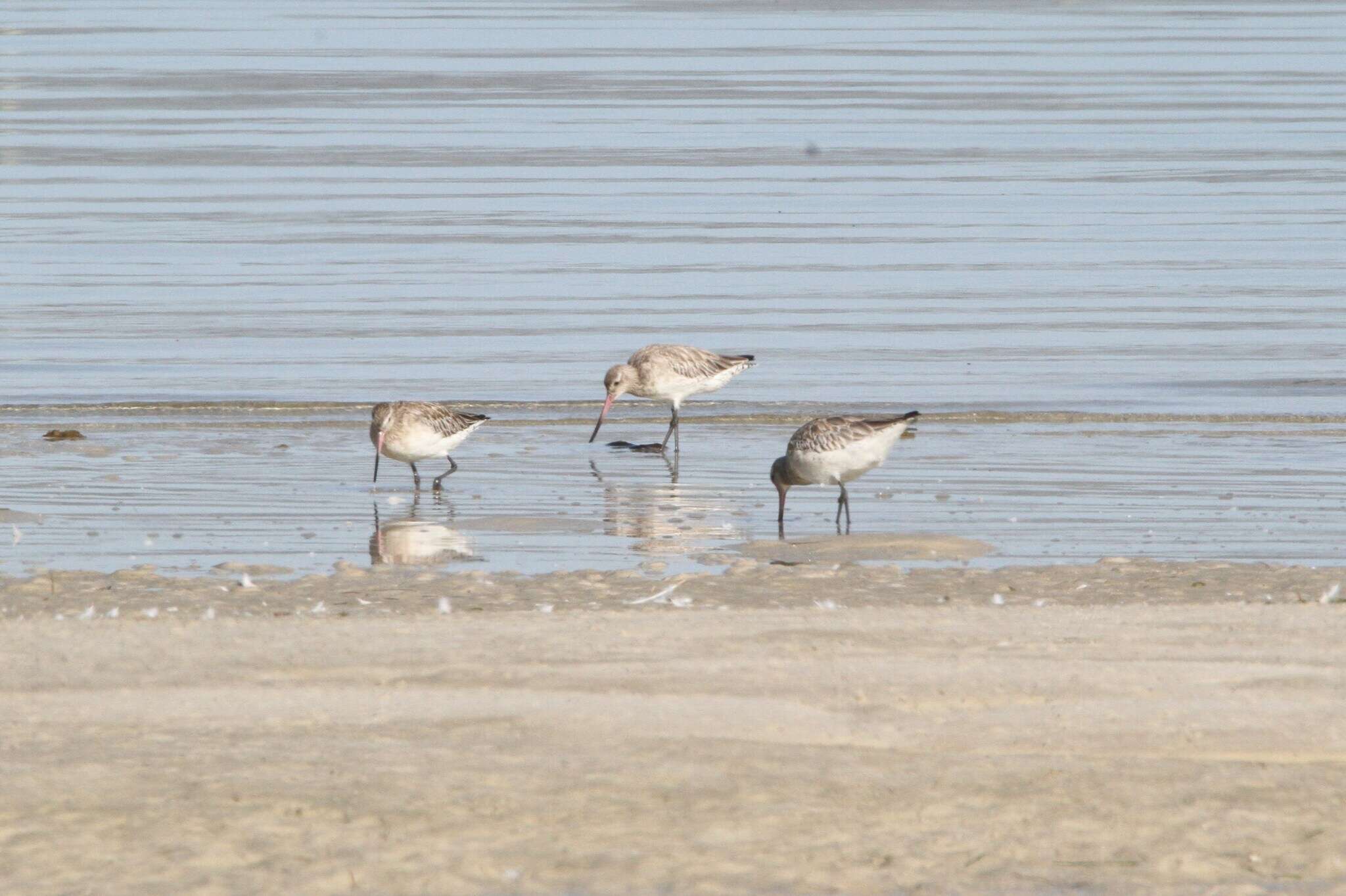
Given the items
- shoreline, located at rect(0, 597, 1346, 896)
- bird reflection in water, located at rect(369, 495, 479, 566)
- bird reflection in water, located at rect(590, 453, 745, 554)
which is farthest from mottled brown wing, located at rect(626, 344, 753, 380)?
shoreline, located at rect(0, 597, 1346, 896)

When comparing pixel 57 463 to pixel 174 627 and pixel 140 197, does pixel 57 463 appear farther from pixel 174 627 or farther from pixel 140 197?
pixel 140 197

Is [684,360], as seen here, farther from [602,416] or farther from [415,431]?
[415,431]

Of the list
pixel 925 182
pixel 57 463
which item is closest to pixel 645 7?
pixel 925 182

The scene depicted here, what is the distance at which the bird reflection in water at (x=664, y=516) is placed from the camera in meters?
12.5

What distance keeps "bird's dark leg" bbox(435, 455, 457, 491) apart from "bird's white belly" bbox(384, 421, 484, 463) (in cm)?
18

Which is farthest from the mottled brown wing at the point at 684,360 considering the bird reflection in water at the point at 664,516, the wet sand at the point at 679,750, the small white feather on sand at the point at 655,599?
the wet sand at the point at 679,750

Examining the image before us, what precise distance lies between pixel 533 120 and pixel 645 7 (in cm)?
3607

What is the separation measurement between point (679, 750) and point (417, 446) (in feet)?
23.2

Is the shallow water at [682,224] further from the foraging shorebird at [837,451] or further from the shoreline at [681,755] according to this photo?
the shoreline at [681,755]

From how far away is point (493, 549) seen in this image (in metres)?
12.3

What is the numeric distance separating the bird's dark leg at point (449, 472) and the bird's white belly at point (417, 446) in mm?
183

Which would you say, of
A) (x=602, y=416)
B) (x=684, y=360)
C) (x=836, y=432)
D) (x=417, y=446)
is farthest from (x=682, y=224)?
(x=836, y=432)

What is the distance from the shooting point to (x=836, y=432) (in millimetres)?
12828

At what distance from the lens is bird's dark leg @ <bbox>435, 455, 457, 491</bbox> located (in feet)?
47.5
